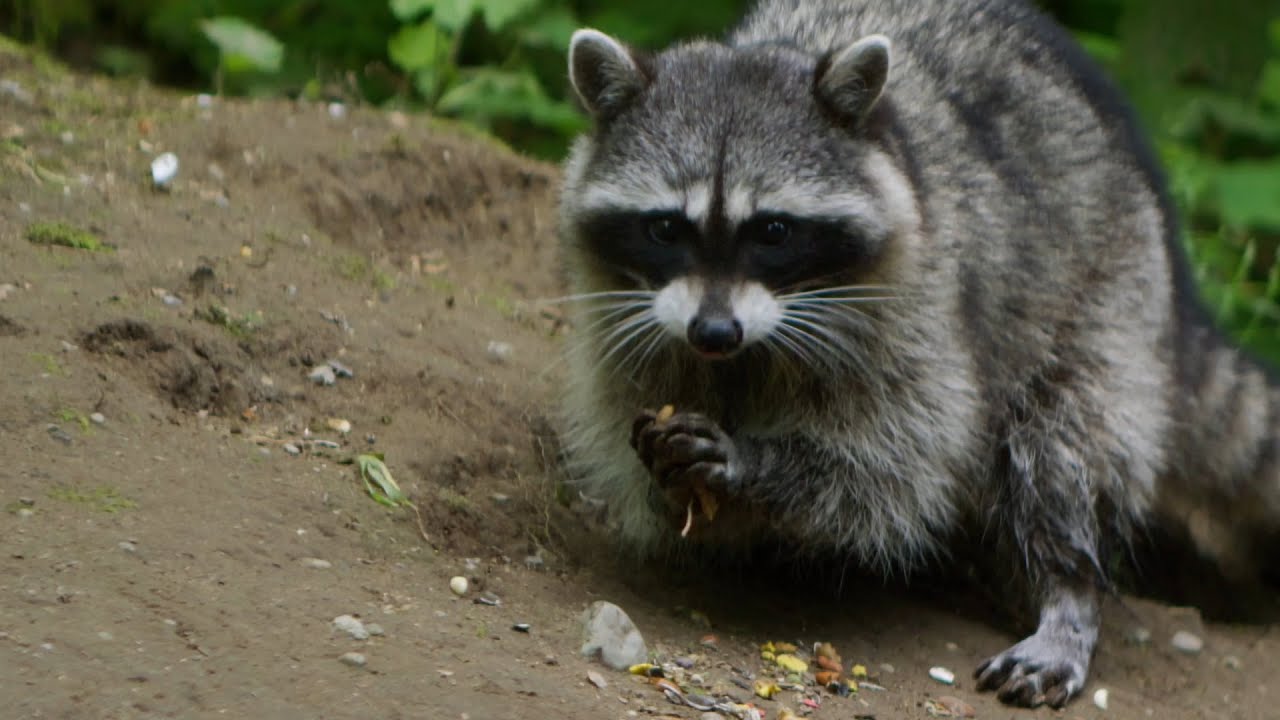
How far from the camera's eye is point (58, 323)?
3523 millimetres

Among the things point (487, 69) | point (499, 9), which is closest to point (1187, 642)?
point (499, 9)

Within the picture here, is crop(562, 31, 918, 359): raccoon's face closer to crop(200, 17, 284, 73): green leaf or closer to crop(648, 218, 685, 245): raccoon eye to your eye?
crop(648, 218, 685, 245): raccoon eye

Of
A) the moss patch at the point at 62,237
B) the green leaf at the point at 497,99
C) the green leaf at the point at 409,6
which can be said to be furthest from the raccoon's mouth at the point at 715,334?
the green leaf at the point at 497,99

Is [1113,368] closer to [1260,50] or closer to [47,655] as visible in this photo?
[1260,50]

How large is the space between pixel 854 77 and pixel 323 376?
151 cm

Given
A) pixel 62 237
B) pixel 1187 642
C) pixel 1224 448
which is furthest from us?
pixel 1224 448

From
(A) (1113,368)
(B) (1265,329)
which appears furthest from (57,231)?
(B) (1265,329)

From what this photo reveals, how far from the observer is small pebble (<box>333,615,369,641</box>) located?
287 cm

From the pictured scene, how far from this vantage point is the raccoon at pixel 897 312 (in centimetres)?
347

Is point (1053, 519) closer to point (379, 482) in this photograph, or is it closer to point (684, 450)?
point (684, 450)

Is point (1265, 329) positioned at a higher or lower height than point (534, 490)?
higher

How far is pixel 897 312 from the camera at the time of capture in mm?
3674

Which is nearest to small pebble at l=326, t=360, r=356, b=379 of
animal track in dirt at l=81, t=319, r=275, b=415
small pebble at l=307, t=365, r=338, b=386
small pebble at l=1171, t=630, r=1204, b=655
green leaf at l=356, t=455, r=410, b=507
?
small pebble at l=307, t=365, r=338, b=386

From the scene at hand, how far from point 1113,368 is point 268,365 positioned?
222 centimetres
